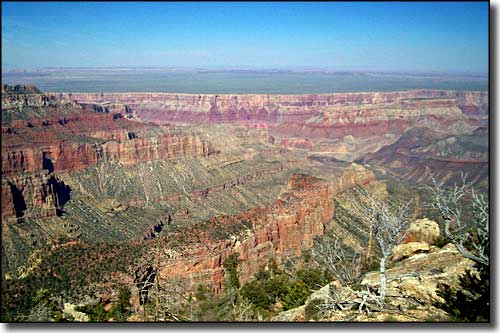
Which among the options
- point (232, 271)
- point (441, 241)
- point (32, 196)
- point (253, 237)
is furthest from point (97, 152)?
point (441, 241)

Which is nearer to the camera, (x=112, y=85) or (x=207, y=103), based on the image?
(x=112, y=85)

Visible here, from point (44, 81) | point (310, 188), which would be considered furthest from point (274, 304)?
point (44, 81)

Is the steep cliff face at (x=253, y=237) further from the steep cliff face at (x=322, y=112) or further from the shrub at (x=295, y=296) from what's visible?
the steep cliff face at (x=322, y=112)

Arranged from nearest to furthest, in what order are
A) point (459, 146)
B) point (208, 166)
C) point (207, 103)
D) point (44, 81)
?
Answer: point (44, 81) < point (208, 166) < point (459, 146) < point (207, 103)

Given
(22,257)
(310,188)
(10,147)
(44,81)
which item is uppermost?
(44,81)

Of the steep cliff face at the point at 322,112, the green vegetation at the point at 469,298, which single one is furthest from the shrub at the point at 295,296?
the steep cliff face at the point at 322,112

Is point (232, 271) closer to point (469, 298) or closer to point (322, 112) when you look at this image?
point (469, 298)

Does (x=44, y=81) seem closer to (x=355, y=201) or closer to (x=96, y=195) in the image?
(x=96, y=195)
